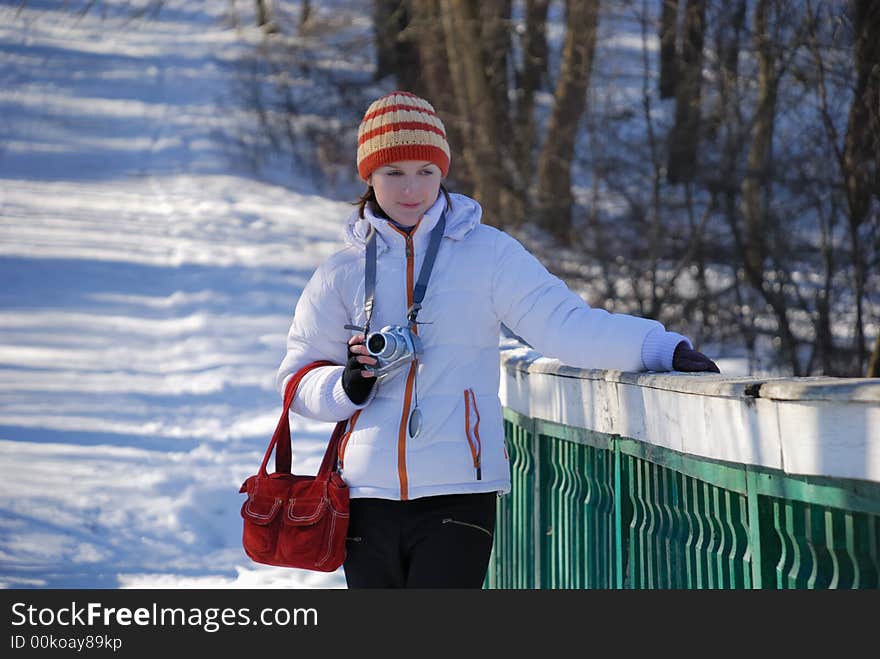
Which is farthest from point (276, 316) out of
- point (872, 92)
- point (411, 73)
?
point (872, 92)

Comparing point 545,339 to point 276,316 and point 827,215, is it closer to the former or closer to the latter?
point 827,215

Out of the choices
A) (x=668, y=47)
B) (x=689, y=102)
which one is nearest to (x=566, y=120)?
(x=668, y=47)

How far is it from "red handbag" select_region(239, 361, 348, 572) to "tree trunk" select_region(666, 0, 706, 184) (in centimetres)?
1091

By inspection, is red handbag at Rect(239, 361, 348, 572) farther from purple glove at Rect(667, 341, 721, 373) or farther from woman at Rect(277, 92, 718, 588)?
purple glove at Rect(667, 341, 721, 373)

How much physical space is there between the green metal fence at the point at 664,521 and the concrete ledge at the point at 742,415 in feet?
0.14

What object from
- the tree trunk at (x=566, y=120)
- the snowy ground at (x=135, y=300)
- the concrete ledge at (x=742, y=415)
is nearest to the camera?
the concrete ledge at (x=742, y=415)

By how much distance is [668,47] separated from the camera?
14.1 metres

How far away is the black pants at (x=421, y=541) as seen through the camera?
2.99m

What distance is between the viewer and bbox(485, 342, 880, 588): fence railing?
6.27ft

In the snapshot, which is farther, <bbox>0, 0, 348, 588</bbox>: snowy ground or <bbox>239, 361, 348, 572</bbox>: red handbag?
<bbox>0, 0, 348, 588</bbox>: snowy ground

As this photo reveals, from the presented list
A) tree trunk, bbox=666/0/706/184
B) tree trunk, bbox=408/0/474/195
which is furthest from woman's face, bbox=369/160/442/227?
tree trunk, bbox=408/0/474/195

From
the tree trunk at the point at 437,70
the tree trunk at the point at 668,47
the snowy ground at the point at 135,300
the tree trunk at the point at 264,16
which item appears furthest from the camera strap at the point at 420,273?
the tree trunk at the point at 264,16

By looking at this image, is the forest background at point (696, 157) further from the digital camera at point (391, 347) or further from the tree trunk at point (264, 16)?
the tree trunk at point (264, 16)

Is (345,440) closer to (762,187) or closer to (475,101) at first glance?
(762,187)
